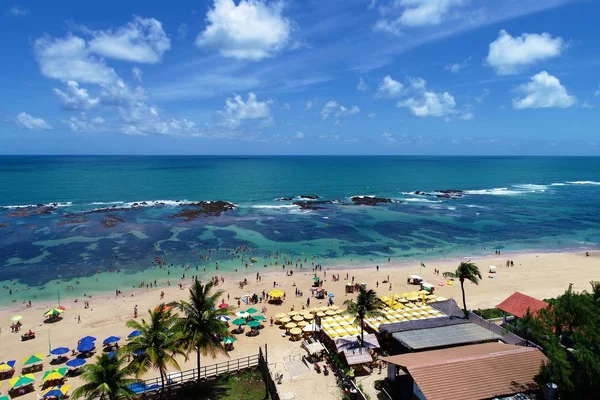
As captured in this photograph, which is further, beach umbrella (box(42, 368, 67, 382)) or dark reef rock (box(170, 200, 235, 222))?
dark reef rock (box(170, 200, 235, 222))

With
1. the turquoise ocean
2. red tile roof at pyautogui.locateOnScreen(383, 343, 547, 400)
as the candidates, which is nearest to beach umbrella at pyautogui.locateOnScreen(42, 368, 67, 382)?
the turquoise ocean

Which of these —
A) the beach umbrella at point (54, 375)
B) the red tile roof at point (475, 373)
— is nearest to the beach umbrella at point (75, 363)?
the beach umbrella at point (54, 375)

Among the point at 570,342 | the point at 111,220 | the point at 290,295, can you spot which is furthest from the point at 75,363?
the point at 111,220

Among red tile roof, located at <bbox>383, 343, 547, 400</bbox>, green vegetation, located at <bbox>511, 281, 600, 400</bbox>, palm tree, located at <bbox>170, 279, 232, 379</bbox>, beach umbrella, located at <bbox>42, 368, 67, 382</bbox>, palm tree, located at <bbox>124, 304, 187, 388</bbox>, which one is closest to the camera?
green vegetation, located at <bbox>511, 281, 600, 400</bbox>

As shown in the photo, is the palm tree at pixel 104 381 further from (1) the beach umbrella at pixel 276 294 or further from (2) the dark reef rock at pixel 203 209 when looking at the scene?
(2) the dark reef rock at pixel 203 209

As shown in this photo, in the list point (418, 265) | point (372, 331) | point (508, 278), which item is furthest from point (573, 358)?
point (418, 265)

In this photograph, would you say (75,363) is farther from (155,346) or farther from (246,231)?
(246,231)

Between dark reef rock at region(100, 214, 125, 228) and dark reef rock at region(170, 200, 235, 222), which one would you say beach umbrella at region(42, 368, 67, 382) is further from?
dark reef rock at region(170, 200, 235, 222)
